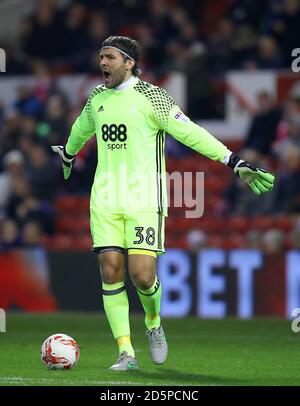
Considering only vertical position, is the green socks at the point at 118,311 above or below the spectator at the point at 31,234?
below

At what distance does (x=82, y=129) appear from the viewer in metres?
9.66

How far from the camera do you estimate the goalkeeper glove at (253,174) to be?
890 centimetres

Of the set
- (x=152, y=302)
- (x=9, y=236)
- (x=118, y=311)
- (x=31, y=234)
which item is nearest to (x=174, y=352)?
(x=152, y=302)

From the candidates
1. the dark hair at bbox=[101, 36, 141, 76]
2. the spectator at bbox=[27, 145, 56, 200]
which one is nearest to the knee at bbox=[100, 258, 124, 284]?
the dark hair at bbox=[101, 36, 141, 76]

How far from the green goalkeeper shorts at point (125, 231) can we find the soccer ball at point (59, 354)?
0.74m

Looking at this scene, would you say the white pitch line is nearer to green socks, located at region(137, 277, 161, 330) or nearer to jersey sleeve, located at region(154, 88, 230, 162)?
green socks, located at region(137, 277, 161, 330)

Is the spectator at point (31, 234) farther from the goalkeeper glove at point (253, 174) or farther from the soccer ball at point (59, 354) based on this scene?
the goalkeeper glove at point (253, 174)

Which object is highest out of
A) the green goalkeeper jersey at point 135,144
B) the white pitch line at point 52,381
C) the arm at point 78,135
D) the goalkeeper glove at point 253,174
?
the arm at point 78,135

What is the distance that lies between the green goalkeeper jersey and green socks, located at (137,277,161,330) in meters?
0.57

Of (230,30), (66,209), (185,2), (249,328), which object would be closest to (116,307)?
(249,328)

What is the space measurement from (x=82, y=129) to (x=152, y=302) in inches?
56.7

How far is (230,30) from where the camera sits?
62.4 feet

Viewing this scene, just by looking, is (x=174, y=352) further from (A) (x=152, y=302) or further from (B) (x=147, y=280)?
(B) (x=147, y=280)

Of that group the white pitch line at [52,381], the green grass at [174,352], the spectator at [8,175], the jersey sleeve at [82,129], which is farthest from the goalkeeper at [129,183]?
the spectator at [8,175]
